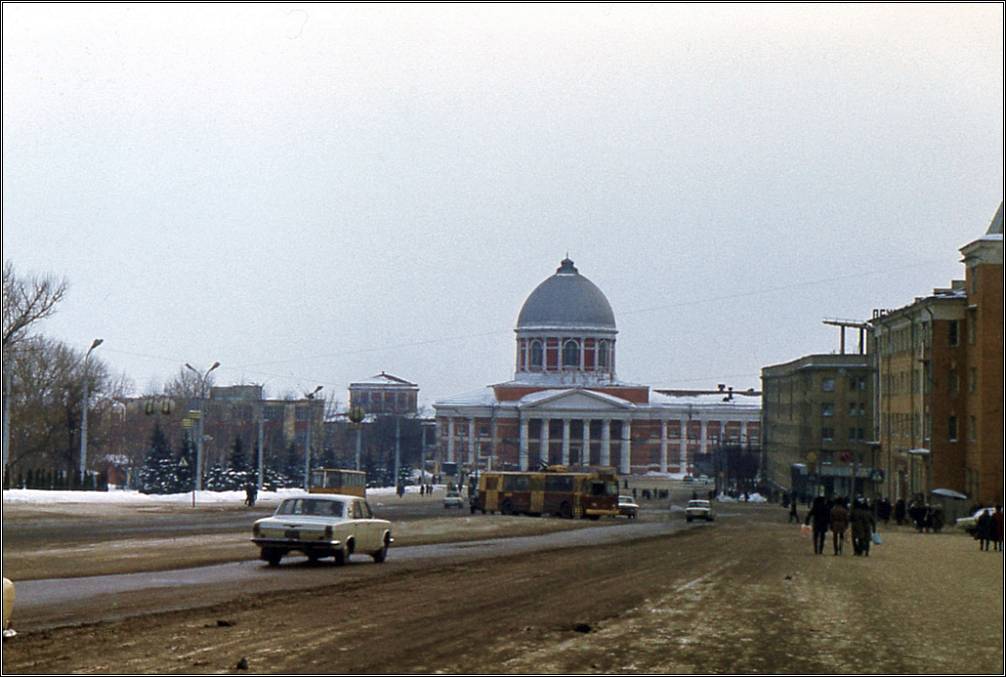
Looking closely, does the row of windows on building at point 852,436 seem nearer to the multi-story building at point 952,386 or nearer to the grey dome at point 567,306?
the multi-story building at point 952,386

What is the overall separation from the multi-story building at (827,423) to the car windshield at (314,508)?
71217 mm

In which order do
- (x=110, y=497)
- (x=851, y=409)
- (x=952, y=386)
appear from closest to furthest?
(x=110, y=497), (x=952, y=386), (x=851, y=409)

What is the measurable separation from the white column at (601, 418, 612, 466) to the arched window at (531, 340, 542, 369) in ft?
46.4

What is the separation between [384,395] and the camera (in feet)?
275

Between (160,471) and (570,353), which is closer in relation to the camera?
(160,471)

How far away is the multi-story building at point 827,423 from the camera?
3999 inches

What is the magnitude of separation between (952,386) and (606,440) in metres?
89.0

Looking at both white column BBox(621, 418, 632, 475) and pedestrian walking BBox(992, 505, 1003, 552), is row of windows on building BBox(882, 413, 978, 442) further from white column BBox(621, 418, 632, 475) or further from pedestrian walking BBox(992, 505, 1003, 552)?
white column BBox(621, 418, 632, 475)

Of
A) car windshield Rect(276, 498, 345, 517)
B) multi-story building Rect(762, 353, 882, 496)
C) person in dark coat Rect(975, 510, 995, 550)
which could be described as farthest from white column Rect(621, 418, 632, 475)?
car windshield Rect(276, 498, 345, 517)

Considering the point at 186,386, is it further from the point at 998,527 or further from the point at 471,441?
the point at 998,527

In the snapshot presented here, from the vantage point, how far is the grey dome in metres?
176

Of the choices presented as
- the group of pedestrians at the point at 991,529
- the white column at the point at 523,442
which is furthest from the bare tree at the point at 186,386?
the group of pedestrians at the point at 991,529

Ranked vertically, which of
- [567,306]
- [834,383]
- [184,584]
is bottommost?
[184,584]

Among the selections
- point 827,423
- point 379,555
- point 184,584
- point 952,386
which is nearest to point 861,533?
point 379,555
